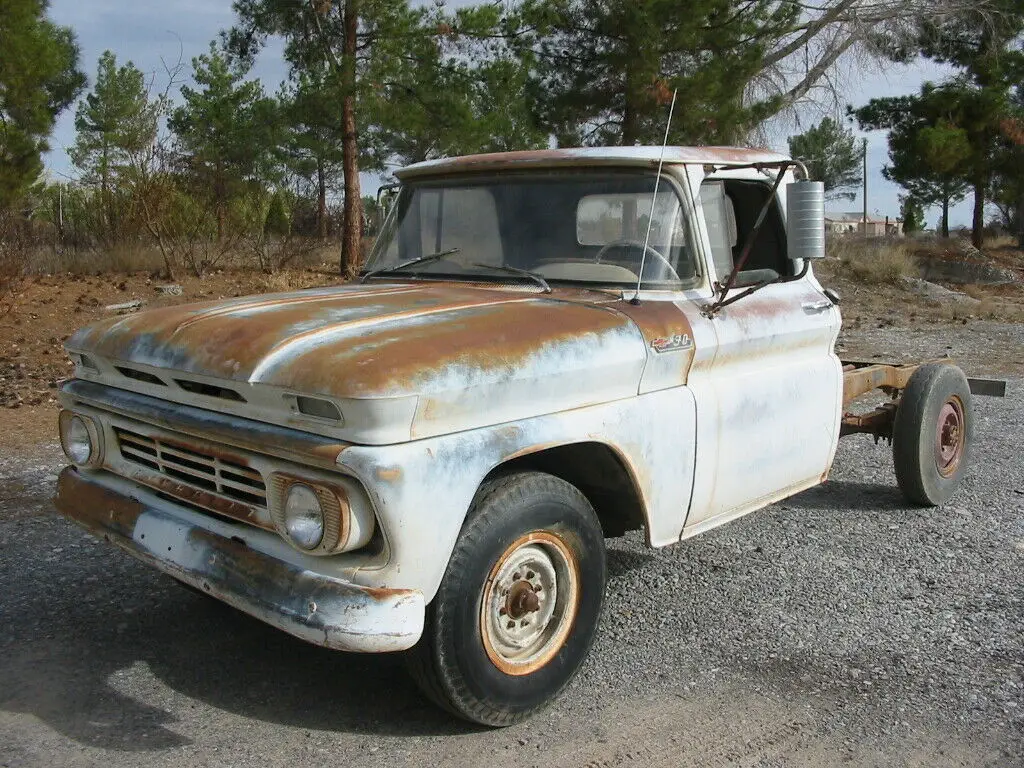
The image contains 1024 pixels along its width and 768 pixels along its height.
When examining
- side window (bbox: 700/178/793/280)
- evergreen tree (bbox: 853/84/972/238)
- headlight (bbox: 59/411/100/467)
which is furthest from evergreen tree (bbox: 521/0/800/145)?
headlight (bbox: 59/411/100/467)

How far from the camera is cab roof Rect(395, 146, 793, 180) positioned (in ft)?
13.1

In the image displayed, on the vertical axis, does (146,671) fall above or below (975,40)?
below

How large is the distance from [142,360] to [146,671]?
120 centimetres

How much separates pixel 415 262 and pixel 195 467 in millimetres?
1557

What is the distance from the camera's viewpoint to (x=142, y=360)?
3.31 metres

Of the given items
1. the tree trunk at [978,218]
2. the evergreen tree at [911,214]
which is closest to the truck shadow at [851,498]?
the tree trunk at [978,218]

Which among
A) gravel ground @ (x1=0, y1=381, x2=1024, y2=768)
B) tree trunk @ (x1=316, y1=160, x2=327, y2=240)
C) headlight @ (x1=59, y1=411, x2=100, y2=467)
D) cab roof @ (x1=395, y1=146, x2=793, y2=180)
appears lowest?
gravel ground @ (x1=0, y1=381, x2=1024, y2=768)

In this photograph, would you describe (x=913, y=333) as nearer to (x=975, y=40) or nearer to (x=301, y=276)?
(x=301, y=276)

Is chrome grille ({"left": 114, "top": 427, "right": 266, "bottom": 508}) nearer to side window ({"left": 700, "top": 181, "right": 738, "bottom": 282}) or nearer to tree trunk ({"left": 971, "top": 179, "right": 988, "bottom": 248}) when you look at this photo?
side window ({"left": 700, "top": 181, "right": 738, "bottom": 282})

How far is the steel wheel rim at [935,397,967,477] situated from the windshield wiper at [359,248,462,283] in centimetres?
314

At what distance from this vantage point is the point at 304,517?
9.33 feet

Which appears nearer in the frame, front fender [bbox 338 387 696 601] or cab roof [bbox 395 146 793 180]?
front fender [bbox 338 387 696 601]

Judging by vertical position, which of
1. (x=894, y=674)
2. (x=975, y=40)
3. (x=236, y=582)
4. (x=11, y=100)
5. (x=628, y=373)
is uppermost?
(x=975, y=40)

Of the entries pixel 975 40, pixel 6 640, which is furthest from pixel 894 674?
pixel 975 40
